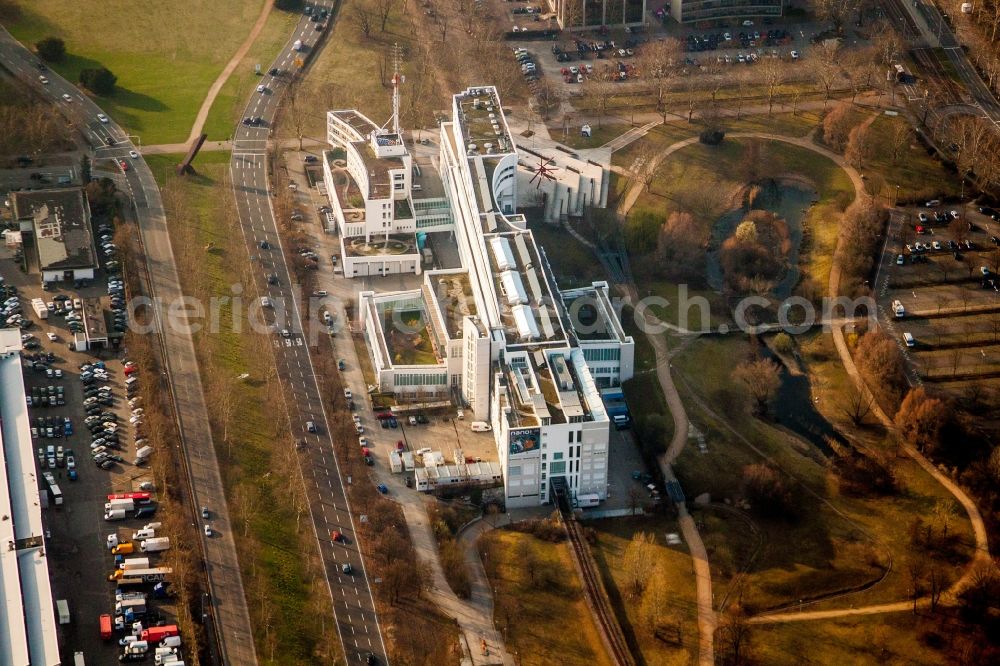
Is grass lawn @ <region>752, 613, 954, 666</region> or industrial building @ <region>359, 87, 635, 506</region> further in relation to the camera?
industrial building @ <region>359, 87, 635, 506</region>

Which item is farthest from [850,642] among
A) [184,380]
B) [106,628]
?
[184,380]

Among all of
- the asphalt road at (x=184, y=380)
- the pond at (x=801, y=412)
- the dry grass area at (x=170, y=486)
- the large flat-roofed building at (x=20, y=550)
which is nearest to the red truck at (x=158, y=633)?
the dry grass area at (x=170, y=486)

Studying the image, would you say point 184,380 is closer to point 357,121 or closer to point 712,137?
point 357,121

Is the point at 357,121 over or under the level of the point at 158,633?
over

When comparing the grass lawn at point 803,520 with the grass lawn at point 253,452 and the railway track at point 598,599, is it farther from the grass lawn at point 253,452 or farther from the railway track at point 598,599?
the grass lawn at point 253,452

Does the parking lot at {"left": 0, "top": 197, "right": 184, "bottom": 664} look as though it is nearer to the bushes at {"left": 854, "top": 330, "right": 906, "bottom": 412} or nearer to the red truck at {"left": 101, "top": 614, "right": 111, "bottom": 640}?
the red truck at {"left": 101, "top": 614, "right": 111, "bottom": 640}

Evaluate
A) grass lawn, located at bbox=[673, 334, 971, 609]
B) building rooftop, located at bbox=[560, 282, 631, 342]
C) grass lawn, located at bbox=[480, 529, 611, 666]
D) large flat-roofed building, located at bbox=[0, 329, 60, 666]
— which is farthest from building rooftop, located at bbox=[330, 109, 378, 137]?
grass lawn, located at bbox=[480, 529, 611, 666]

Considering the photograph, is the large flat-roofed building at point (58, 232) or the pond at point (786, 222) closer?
the large flat-roofed building at point (58, 232)
